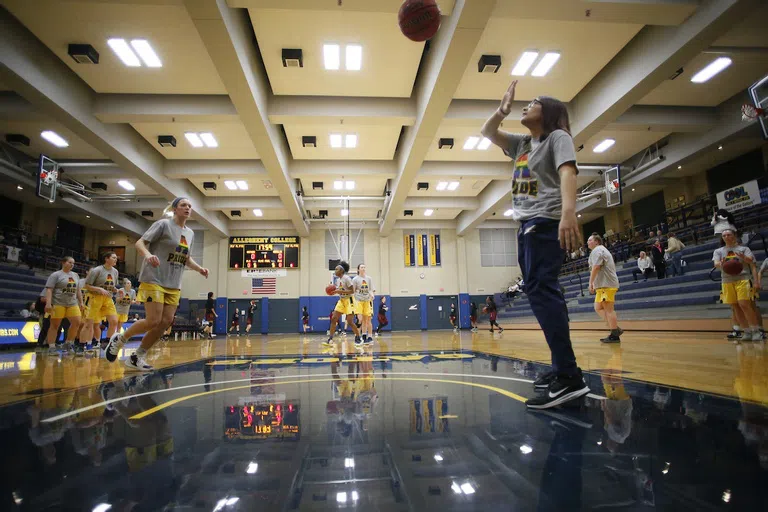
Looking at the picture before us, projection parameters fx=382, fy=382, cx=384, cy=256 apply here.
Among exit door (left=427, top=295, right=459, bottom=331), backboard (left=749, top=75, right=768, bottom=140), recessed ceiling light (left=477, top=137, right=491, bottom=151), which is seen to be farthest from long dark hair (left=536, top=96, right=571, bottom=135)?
exit door (left=427, top=295, right=459, bottom=331)

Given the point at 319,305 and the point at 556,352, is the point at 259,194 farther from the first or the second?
the point at 556,352

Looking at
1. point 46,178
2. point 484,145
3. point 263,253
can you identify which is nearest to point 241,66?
point 484,145

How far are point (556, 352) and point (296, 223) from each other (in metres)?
17.2

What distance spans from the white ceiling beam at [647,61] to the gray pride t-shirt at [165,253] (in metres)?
8.86

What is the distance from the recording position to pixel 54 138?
11.5 metres

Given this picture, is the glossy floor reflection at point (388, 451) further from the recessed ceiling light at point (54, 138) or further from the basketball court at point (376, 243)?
the recessed ceiling light at point (54, 138)

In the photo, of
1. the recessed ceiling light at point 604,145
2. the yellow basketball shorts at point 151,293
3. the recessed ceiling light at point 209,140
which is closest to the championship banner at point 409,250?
the recessed ceiling light at point 604,145

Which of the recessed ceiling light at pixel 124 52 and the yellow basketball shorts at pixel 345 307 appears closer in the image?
the yellow basketball shorts at pixel 345 307

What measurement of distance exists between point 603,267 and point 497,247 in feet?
56.1

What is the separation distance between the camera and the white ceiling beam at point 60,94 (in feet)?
23.8

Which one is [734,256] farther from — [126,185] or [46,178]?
[126,185]

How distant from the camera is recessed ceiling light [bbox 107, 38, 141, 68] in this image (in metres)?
7.74

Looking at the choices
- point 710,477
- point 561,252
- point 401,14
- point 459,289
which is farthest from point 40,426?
point 459,289

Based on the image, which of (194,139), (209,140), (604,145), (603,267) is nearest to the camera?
(603,267)
